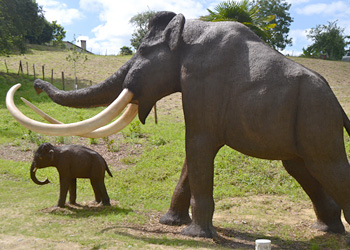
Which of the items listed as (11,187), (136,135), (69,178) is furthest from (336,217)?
(136,135)

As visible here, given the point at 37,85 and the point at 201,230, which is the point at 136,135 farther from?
the point at 201,230

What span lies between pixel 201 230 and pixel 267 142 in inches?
51.6

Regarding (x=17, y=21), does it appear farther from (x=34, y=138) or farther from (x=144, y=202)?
(x=144, y=202)

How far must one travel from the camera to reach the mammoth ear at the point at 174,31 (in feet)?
15.9

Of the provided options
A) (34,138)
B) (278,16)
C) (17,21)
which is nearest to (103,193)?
(34,138)

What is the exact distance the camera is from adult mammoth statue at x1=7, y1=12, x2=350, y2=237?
4.32 meters

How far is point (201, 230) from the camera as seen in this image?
187 inches

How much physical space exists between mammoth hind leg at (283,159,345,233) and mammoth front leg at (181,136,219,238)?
4.15 feet

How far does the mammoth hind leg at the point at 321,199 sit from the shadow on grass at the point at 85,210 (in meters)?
2.53

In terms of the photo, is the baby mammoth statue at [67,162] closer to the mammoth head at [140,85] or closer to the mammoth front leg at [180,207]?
the mammoth head at [140,85]

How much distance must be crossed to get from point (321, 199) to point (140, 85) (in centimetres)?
284

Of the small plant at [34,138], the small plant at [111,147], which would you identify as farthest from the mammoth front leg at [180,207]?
the small plant at [34,138]

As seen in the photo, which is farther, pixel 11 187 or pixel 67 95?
pixel 11 187

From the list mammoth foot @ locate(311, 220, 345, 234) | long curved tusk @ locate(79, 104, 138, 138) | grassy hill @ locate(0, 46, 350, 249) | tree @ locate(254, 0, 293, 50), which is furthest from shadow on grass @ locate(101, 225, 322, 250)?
tree @ locate(254, 0, 293, 50)
